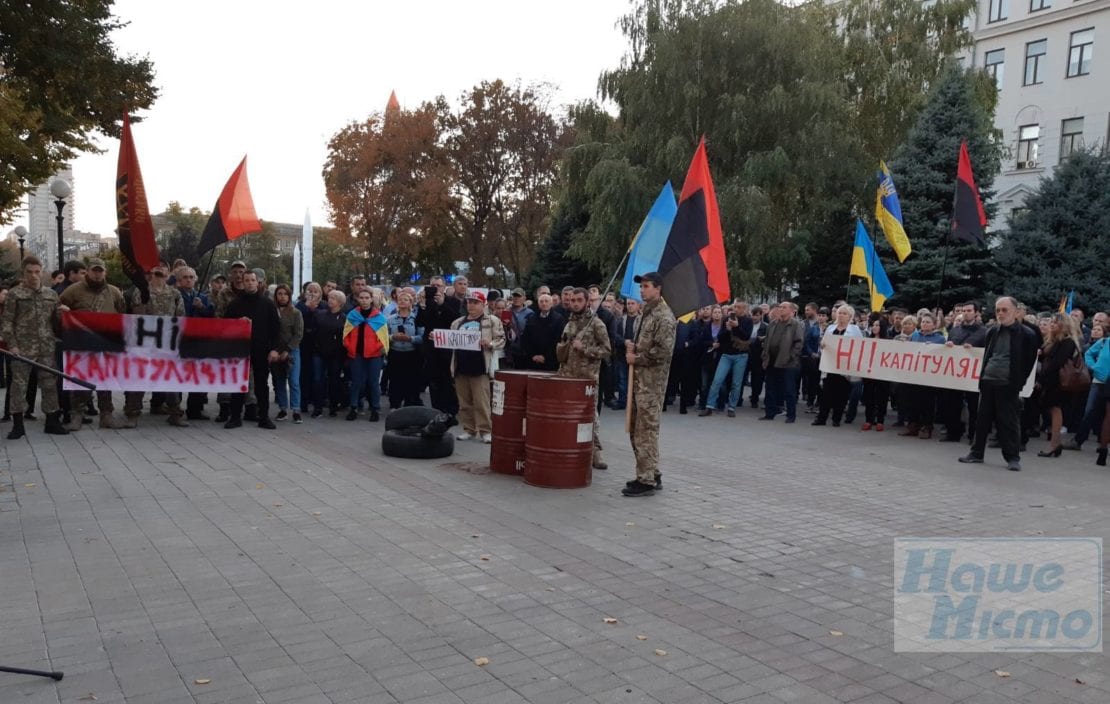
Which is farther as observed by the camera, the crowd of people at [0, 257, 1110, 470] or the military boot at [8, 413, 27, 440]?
the crowd of people at [0, 257, 1110, 470]

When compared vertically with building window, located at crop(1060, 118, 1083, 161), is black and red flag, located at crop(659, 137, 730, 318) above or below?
below

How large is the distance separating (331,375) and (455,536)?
7.13m

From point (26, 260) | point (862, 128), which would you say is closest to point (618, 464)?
point (26, 260)

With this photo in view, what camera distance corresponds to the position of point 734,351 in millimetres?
15773

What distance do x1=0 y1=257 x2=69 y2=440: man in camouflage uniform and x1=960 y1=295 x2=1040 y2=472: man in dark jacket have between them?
37.6 feet

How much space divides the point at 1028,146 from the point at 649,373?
4455 centimetres

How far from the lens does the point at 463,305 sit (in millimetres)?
13031

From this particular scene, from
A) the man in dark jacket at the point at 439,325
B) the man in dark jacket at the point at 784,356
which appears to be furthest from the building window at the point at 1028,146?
the man in dark jacket at the point at 439,325

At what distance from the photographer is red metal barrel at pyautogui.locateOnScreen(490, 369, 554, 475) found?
9156 millimetres

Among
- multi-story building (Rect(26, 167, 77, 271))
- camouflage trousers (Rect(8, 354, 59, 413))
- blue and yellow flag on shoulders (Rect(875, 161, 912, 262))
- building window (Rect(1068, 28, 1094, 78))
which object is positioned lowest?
camouflage trousers (Rect(8, 354, 59, 413))

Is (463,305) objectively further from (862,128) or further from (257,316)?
(862,128)

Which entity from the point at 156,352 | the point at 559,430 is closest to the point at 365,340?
the point at 156,352

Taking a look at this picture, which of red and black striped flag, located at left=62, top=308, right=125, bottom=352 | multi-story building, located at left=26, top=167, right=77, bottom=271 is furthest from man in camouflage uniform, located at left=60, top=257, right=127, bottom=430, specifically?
multi-story building, located at left=26, top=167, right=77, bottom=271

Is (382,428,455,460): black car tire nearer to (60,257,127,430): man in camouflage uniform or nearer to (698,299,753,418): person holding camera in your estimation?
(60,257,127,430): man in camouflage uniform
